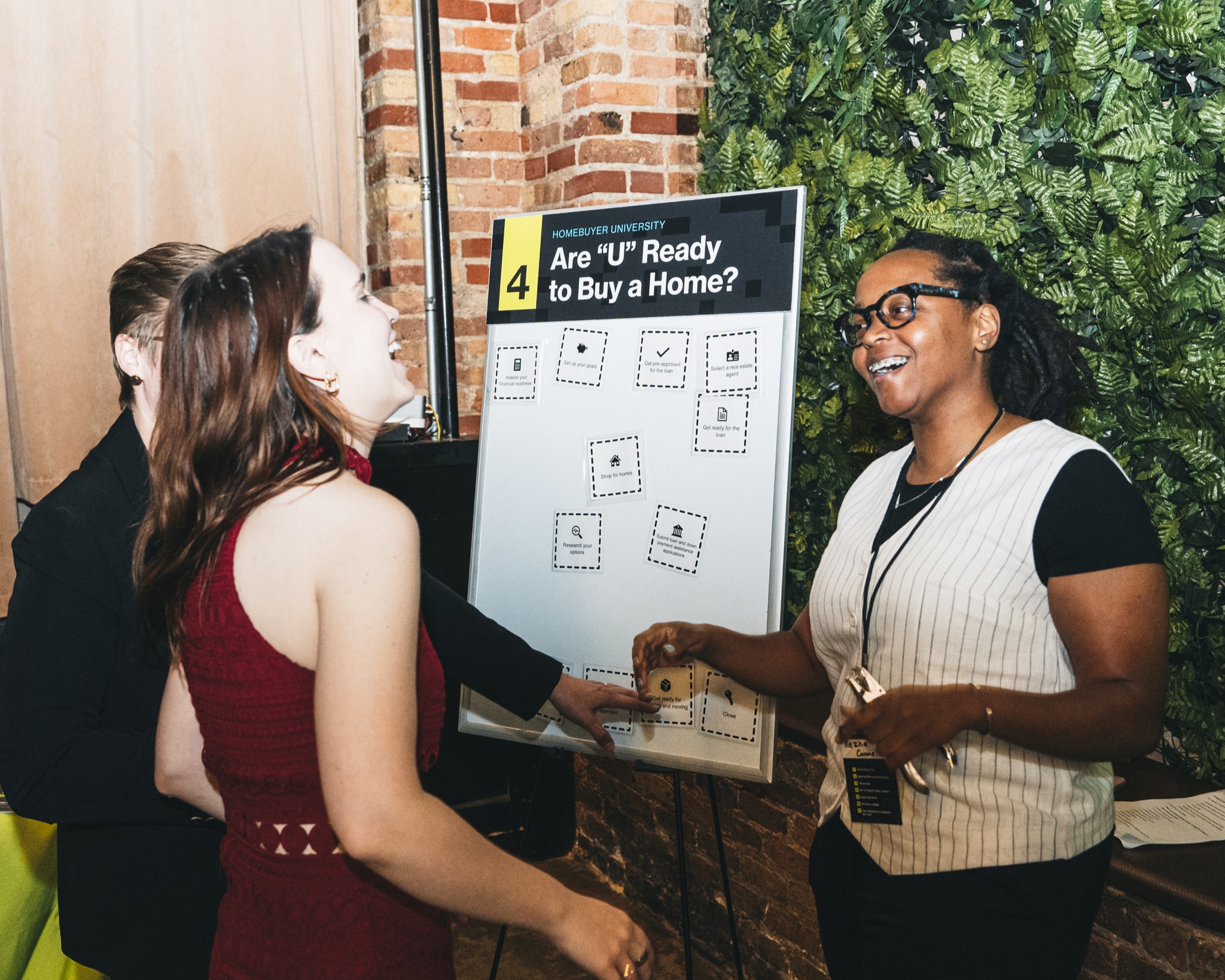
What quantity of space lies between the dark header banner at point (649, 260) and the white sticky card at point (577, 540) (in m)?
0.41

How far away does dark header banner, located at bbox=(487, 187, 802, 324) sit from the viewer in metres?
1.90

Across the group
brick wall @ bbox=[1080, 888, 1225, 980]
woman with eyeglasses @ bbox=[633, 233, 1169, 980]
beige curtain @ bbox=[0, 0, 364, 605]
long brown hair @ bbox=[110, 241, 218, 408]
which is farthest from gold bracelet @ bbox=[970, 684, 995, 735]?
beige curtain @ bbox=[0, 0, 364, 605]

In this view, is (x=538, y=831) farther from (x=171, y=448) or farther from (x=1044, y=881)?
(x=171, y=448)

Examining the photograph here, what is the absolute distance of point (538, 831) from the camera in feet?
10.9

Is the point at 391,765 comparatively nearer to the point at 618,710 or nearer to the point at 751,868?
the point at 618,710

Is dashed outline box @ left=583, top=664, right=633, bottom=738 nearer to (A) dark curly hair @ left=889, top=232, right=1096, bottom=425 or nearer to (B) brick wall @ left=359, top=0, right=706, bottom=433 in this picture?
(A) dark curly hair @ left=889, top=232, right=1096, bottom=425

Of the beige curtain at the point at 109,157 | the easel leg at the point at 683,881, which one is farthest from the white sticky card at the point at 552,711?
the beige curtain at the point at 109,157

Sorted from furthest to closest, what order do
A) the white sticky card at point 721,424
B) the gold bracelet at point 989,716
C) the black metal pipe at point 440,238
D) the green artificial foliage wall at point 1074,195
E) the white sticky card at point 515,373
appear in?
the black metal pipe at point 440,238, the white sticky card at point 515,373, the white sticky card at point 721,424, the green artificial foliage wall at point 1074,195, the gold bracelet at point 989,716

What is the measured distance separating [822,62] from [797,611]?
54.0 inches

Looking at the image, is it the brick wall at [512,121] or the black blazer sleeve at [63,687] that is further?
the brick wall at [512,121]

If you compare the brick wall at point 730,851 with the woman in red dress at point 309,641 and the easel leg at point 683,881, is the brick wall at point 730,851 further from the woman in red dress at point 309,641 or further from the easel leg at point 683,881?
the woman in red dress at point 309,641

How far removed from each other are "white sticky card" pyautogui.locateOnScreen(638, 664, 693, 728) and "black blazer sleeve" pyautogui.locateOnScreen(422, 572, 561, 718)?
0.71 ft

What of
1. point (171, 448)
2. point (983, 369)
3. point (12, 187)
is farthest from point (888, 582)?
point (12, 187)

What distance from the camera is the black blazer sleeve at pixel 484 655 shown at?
181 cm
